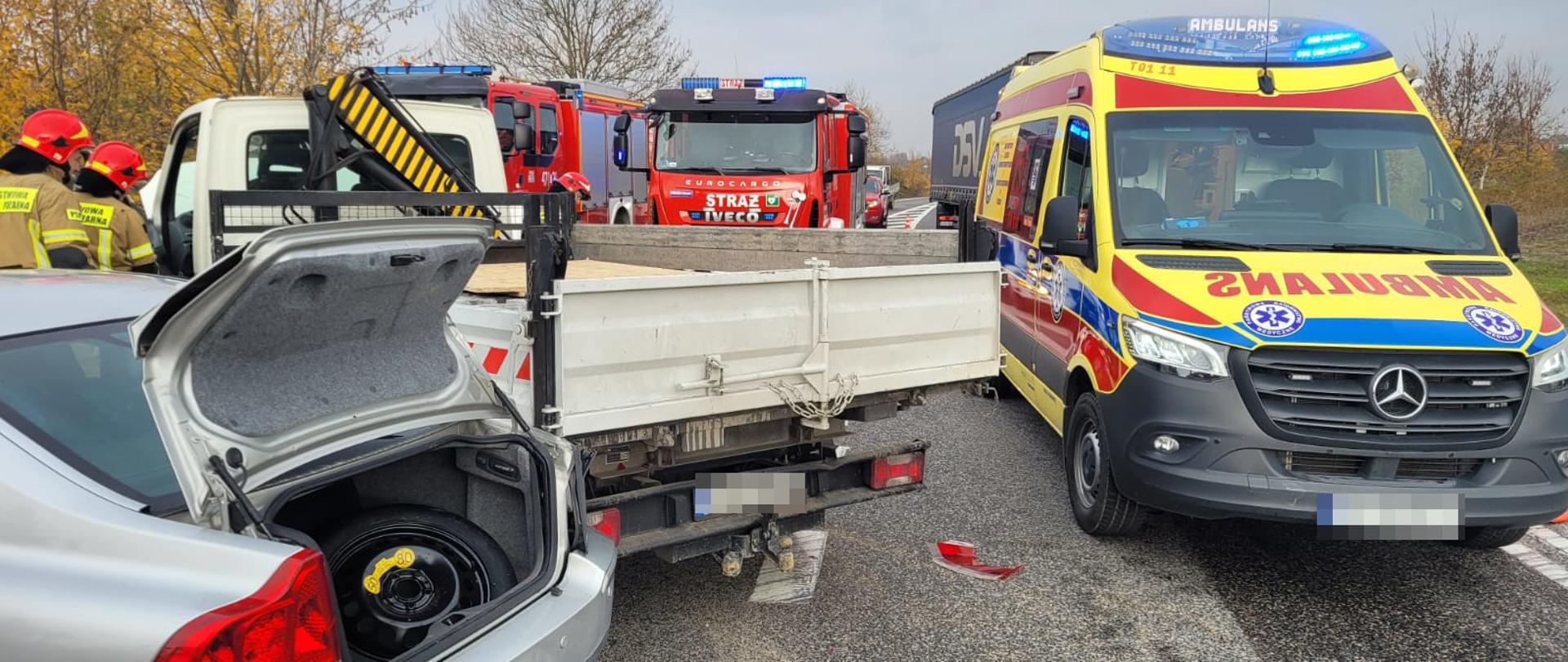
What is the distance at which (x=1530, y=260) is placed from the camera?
1661 centimetres

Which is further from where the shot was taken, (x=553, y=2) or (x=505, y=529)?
(x=553, y=2)

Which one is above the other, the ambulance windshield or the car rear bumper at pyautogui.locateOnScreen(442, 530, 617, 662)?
the ambulance windshield

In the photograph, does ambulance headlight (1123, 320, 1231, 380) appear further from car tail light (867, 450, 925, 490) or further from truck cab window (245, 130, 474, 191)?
truck cab window (245, 130, 474, 191)

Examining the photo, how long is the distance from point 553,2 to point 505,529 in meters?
28.3

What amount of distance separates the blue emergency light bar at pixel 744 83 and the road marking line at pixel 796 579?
831cm

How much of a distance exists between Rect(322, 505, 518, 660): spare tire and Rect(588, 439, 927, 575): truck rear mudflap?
65 cm

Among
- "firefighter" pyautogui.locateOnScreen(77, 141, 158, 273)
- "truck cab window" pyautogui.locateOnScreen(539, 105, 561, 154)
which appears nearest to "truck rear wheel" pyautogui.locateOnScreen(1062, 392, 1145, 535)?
"firefighter" pyautogui.locateOnScreen(77, 141, 158, 273)

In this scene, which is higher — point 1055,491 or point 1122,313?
point 1122,313

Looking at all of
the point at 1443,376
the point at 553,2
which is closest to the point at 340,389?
the point at 1443,376

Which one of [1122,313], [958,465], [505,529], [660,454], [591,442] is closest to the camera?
[505,529]

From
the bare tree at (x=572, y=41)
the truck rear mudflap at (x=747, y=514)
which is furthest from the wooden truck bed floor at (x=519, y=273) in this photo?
the bare tree at (x=572, y=41)

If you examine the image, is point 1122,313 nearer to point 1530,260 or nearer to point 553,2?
point 1530,260

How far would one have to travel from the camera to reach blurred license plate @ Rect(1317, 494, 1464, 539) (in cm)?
429

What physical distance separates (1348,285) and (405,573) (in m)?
3.91
